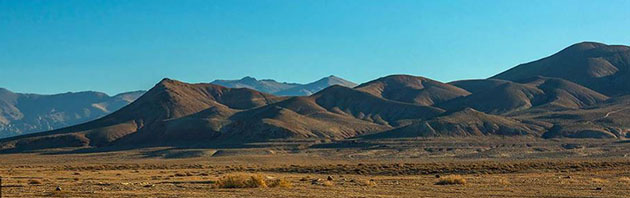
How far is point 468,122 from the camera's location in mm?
153625

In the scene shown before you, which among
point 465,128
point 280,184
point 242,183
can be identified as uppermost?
point 465,128

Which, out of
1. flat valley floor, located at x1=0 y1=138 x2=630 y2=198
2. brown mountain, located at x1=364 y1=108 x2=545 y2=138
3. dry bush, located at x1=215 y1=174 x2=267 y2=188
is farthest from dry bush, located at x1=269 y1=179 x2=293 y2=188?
brown mountain, located at x1=364 y1=108 x2=545 y2=138

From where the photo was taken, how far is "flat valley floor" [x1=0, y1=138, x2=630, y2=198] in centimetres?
3647

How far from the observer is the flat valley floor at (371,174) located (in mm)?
36469

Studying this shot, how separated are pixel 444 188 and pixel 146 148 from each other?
4756 inches

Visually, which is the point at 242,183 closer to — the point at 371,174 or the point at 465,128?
the point at 371,174

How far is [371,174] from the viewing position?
59.7m

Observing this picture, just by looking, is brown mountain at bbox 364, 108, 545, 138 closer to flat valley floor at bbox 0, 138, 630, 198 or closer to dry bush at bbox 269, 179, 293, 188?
flat valley floor at bbox 0, 138, 630, 198

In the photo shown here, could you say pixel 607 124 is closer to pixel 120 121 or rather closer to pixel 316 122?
pixel 316 122

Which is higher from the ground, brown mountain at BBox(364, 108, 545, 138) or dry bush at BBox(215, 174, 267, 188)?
brown mountain at BBox(364, 108, 545, 138)

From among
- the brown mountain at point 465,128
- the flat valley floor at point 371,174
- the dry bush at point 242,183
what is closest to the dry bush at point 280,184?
the flat valley floor at point 371,174

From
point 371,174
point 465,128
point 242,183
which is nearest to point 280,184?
point 242,183

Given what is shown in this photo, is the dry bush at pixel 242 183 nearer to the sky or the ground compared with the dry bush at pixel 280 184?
nearer to the sky

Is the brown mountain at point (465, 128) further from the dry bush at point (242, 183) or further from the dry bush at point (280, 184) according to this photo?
the dry bush at point (242, 183)
